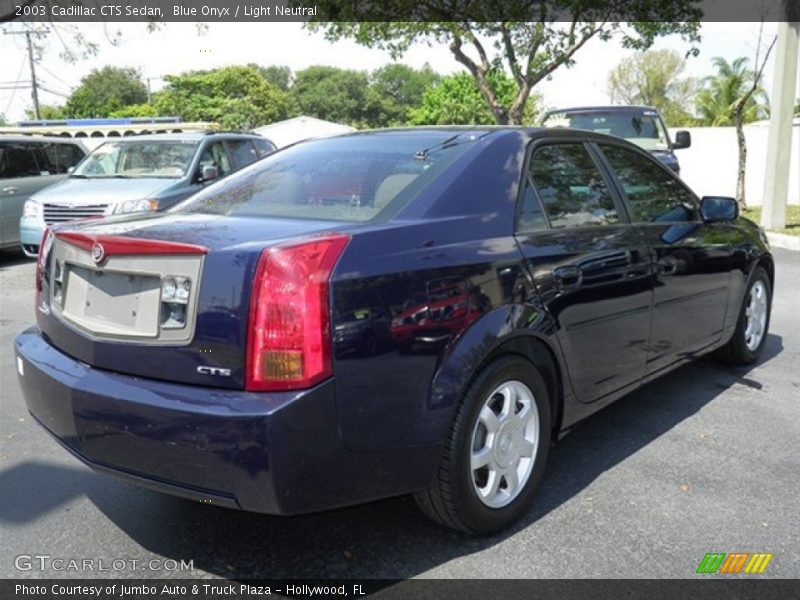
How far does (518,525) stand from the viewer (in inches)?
123

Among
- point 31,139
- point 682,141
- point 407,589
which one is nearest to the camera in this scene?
point 407,589

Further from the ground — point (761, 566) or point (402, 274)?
point (402, 274)

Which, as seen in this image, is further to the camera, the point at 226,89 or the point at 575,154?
the point at 226,89

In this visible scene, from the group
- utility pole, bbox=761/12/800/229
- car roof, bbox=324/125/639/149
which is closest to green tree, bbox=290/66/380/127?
utility pole, bbox=761/12/800/229

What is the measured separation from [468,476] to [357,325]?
0.80 metres

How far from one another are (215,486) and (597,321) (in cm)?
190

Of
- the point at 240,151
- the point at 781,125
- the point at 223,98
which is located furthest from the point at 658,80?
the point at 240,151

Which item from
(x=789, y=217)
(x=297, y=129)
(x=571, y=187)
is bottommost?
(x=789, y=217)

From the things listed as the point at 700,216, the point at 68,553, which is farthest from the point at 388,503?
the point at 700,216

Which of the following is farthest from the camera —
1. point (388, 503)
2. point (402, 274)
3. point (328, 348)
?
point (388, 503)

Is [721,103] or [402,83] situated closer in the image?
[721,103]

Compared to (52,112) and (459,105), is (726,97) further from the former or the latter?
(52,112)

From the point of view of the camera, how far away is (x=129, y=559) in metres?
2.88

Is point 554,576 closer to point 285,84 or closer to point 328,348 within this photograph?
point 328,348
